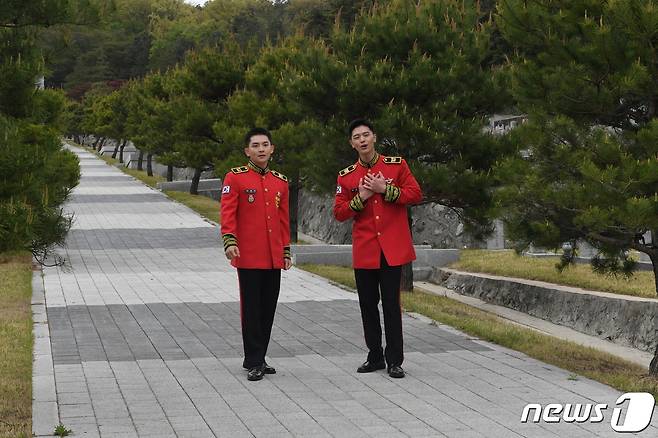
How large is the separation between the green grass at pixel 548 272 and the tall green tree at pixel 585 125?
16.7 feet

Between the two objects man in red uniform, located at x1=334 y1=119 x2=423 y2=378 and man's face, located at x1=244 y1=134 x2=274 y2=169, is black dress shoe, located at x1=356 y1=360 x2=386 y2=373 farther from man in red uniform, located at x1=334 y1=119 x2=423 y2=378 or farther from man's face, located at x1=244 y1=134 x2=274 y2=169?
man's face, located at x1=244 y1=134 x2=274 y2=169

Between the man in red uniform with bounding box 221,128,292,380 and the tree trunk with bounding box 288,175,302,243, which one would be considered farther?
the tree trunk with bounding box 288,175,302,243

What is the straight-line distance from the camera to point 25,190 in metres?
6.47

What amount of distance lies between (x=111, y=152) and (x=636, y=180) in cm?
7459

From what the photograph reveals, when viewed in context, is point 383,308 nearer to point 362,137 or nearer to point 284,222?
point 284,222

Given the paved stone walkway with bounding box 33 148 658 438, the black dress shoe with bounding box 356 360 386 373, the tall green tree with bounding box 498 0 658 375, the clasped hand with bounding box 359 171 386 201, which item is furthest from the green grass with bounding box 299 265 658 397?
the clasped hand with bounding box 359 171 386 201

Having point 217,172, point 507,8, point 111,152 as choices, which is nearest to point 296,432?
point 507,8

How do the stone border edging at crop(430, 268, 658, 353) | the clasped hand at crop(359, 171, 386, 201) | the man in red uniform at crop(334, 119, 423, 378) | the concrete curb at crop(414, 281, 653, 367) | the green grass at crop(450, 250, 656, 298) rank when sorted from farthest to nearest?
the green grass at crop(450, 250, 656, 298)
the stone border edging at crop(430, 268, 658, 353)
the concrete curb at crop(414, 281, 653, 367)
the man in red uniform at crop(334, 119, 423, 378)
the clasped hand at crop(359, 171, 386, 201)

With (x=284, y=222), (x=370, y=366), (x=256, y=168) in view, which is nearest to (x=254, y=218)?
(x=284, y=222)

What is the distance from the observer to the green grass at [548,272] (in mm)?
15211

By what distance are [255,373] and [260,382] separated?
8 centimetres

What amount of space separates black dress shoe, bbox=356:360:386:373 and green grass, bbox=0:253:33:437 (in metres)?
2.29

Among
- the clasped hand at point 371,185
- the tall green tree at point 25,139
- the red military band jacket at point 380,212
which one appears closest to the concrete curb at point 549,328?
the red military band jacket at point 380,212

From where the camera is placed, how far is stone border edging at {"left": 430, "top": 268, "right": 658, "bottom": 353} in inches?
531
